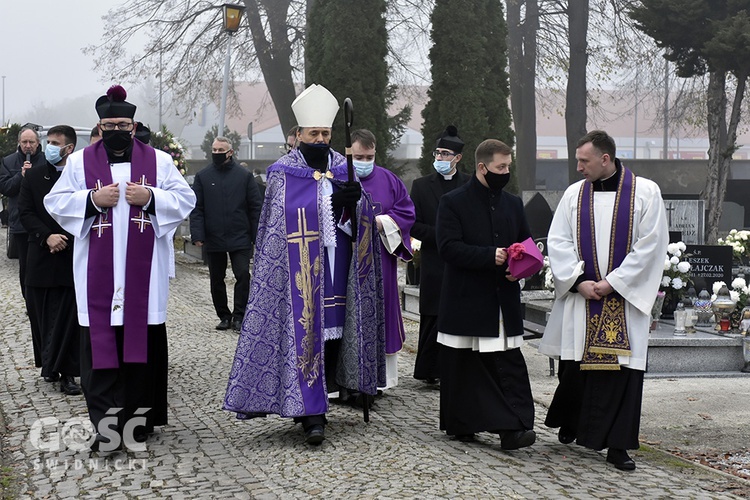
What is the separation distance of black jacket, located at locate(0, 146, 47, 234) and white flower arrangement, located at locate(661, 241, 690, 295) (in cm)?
588

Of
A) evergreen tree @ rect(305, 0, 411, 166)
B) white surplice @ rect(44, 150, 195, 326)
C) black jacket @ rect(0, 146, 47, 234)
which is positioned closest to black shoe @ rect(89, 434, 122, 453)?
white surplice @ rect(44, 150, 195, 326)

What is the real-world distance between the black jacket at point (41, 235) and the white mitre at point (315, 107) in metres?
2.62

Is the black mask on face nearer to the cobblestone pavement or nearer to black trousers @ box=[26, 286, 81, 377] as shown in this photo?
the cobblestone pavement

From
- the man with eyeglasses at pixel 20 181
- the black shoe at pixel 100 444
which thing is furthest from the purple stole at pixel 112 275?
the man with eyeglasses at pixel 20 181

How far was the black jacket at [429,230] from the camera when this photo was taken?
8641 mm

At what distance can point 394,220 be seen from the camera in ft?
26.7

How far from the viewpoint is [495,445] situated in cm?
681

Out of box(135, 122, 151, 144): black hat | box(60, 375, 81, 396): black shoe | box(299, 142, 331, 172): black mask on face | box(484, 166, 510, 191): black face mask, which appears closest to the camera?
box(484, 166, 510, 191): black face mask

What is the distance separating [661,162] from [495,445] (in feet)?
91.9

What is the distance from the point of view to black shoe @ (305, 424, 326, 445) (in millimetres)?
6512

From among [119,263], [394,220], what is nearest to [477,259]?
[394,220]

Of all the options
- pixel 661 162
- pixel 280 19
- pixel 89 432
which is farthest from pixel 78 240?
pixel 661 162

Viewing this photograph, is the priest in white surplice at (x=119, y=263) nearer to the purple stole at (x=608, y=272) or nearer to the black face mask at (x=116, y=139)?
the black face mask at (x=116, y=139)

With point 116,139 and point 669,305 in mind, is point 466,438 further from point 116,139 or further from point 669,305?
point 669,305
